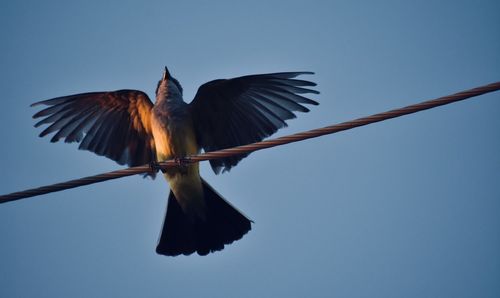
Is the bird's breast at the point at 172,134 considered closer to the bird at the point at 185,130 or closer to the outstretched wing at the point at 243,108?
the bird at the point at 185,130

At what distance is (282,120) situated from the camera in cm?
636

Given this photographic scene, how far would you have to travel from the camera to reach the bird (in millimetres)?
6492

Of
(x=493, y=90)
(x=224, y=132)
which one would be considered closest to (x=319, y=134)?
(x=493, y=90)

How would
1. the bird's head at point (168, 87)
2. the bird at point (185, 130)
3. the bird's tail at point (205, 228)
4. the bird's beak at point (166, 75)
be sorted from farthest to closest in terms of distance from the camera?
the bird's beak at point (166, 75) < the bird's head at point (168, 87) < the bird's tail at point (205, 228) < the bird at point (185, 130)

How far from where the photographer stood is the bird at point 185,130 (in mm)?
6492

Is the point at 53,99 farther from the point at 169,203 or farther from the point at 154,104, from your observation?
the point at 169,203

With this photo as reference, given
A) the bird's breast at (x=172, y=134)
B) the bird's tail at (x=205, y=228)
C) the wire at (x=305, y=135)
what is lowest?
the bird's tail at (x=205, y=228)

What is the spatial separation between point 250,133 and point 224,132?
1.21 feet

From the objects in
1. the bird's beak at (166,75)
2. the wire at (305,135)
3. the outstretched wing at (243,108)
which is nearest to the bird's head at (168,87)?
the bird's beak at (166,75)

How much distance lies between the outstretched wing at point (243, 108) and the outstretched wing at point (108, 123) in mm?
678

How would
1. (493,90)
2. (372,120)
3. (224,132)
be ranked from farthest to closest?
1. (224,132)
2. (372,120)
3. (493,90)

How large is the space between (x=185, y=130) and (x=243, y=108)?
0.73 meters

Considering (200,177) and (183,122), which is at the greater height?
(183,122)

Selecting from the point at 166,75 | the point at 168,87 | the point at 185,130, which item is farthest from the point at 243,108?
the point at 166,75
